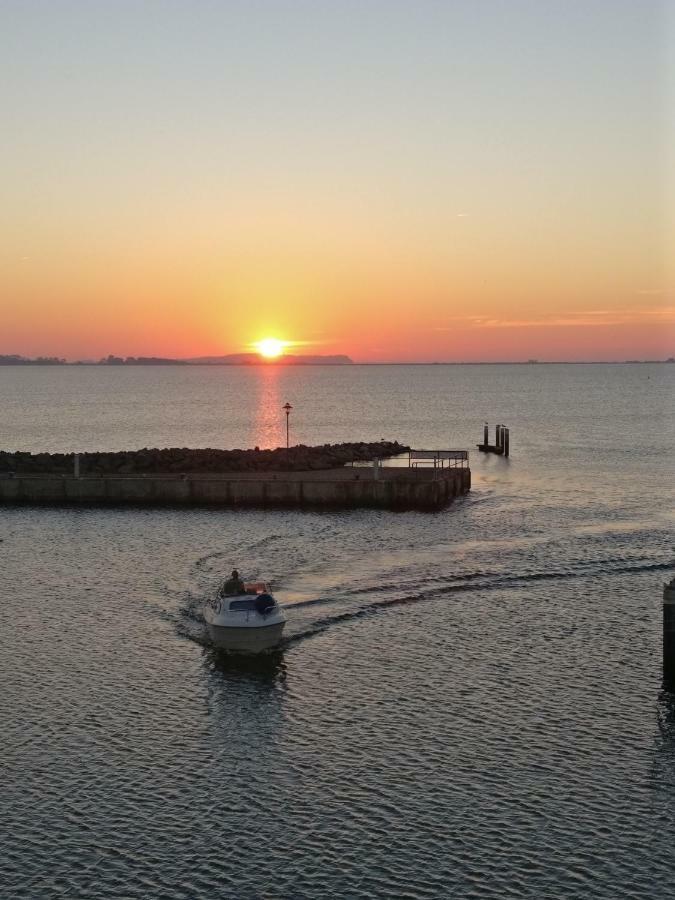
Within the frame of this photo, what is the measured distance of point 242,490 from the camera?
73438 millimetres

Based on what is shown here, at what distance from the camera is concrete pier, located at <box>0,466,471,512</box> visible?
236ft

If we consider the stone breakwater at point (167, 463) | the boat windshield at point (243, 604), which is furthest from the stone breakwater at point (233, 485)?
the boat windshield at point (243, 604)

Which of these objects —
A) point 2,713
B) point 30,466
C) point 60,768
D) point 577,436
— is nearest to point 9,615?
point 2,713

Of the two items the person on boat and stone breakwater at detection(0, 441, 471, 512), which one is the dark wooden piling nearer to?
the person on boat

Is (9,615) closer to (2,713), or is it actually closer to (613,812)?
(2,713)

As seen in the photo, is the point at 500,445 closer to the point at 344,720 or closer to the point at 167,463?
the point at 167,463

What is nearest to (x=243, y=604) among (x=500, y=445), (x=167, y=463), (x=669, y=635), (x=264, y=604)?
(x=264, y=604)

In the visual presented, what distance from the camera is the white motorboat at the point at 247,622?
129ft

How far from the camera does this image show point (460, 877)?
23.8 m

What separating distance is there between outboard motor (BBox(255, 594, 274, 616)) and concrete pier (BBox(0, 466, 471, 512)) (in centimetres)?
3181

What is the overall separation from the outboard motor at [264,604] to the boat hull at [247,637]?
607mm

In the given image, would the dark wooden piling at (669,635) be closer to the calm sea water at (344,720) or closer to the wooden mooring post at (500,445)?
the calm sea water at (344,720)

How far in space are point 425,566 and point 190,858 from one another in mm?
30486

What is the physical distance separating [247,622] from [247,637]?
56 cm
